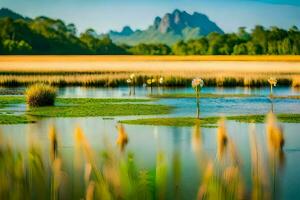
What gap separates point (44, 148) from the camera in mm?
13359

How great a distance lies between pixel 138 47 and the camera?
122750mm

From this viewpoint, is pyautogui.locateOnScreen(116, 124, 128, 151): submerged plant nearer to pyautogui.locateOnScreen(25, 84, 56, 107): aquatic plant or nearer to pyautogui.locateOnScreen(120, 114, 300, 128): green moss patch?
pyautogui.locateOnScreen(120, 114, 300, 128): green moss patch

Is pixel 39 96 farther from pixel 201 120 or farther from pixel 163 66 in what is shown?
pixel 163 66

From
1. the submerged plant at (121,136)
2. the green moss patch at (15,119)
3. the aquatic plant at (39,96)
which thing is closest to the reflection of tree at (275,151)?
the submerged plant at (121,136)

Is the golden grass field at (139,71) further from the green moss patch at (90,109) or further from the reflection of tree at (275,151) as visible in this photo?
the reflection of tree at (275,151)

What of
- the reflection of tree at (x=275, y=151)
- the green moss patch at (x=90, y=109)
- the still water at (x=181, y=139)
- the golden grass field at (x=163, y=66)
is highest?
the reflection of tree at (x=275, y=151)

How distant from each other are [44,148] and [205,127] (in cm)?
508

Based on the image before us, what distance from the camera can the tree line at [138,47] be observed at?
103562 mm

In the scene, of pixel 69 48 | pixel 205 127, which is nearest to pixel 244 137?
pixel 205 127

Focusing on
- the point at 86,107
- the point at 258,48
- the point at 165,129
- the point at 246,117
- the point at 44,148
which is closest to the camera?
the point at 44,148

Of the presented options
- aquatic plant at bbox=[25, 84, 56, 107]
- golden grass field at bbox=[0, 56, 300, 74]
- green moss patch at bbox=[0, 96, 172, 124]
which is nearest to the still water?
green moss patch at bbox=[0, 96, 172, 124]

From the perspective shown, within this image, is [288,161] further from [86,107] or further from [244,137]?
[86,107]

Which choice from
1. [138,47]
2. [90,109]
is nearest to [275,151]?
[90,109]

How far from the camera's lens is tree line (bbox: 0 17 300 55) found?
103562 mm
